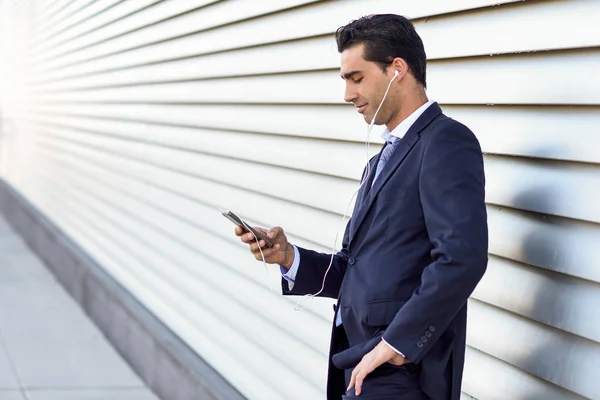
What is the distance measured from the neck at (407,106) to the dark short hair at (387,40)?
0.08 m

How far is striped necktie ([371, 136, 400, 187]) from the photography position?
107 inches

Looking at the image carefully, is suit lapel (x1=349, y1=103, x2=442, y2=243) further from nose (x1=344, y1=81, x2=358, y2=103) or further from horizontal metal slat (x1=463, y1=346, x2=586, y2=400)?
horizontal metal slat (x1=463, y1=346, x2=586, y2=400)

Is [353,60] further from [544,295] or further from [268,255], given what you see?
[544,295]

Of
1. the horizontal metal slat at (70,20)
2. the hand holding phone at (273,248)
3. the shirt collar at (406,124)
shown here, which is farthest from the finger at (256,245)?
the horizontal metal slat at (70,20)

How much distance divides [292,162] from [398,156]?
7.70ft

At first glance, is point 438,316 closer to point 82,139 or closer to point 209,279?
point 209,279

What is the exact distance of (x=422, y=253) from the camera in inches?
101

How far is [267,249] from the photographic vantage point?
3049mm

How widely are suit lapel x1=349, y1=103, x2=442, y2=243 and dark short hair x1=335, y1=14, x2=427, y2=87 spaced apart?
0.41ft

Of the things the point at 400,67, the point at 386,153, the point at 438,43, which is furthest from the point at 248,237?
the point at 438,43

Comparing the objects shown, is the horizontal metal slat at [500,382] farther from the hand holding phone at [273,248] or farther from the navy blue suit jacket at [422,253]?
the hand holding phone at [273,248]

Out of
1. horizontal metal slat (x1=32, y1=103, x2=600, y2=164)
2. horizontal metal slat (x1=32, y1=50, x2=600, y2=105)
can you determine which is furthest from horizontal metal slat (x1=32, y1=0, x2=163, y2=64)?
horizontal metal slat (x1=32, y1=50, x2=600, y2=105)

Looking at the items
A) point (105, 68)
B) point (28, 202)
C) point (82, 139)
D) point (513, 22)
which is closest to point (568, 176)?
point (513, 22)

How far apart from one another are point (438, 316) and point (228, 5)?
3.83 metres
